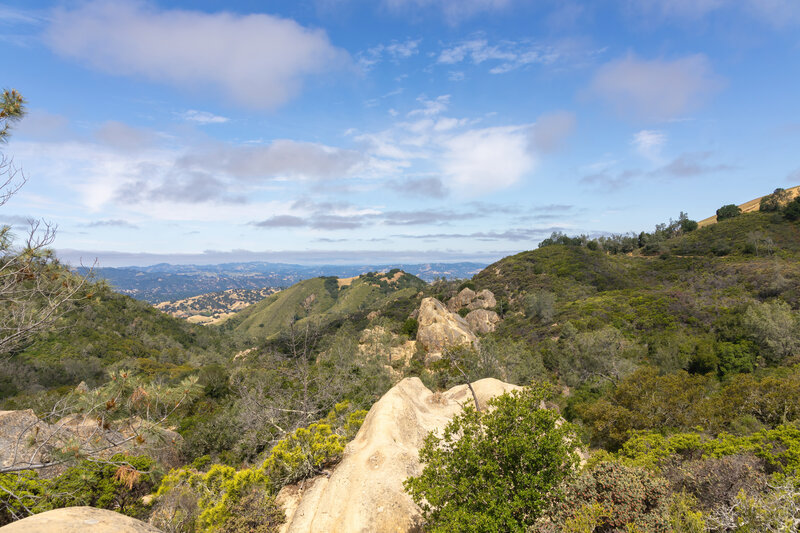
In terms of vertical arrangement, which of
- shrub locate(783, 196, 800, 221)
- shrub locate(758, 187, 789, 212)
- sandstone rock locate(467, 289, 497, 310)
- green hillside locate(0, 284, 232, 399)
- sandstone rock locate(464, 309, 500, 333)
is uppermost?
shrub locate(758, 187, 789, 212)

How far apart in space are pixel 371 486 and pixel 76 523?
23.4 feet

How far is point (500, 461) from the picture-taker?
8.61m

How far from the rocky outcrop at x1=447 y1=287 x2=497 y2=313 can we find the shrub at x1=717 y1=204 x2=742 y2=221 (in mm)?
95878

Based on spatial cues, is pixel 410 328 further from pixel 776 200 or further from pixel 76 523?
pixel 776 200

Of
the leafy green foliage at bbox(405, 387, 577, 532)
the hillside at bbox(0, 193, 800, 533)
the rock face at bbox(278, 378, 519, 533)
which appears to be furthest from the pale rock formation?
the leafy green foliage at bbox(405, 387, 577, 532)

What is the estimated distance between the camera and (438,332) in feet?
144

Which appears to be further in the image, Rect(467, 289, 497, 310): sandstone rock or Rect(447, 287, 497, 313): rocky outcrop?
Answer: Rect(447, 287, 497, 313): rocky outcrop

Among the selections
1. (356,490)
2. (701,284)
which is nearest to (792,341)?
(701,284)

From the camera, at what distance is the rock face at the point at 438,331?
42.7 m

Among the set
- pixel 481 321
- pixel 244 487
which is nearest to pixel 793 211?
pixel 481 321

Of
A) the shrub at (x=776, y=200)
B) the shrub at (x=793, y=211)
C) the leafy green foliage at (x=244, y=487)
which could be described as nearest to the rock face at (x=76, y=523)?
the leafy green foliage at (x=244, y=487)

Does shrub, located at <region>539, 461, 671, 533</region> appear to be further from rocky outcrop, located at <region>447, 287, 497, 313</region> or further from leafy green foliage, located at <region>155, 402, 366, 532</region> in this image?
rocky outcrop, located at <region>447, 287, 497, 313</region>

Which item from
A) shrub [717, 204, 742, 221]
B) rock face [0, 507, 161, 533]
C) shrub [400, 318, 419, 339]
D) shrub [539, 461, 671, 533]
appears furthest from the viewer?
shrub [717, 204, 742, 221]

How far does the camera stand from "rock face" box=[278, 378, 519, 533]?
9.46 m
